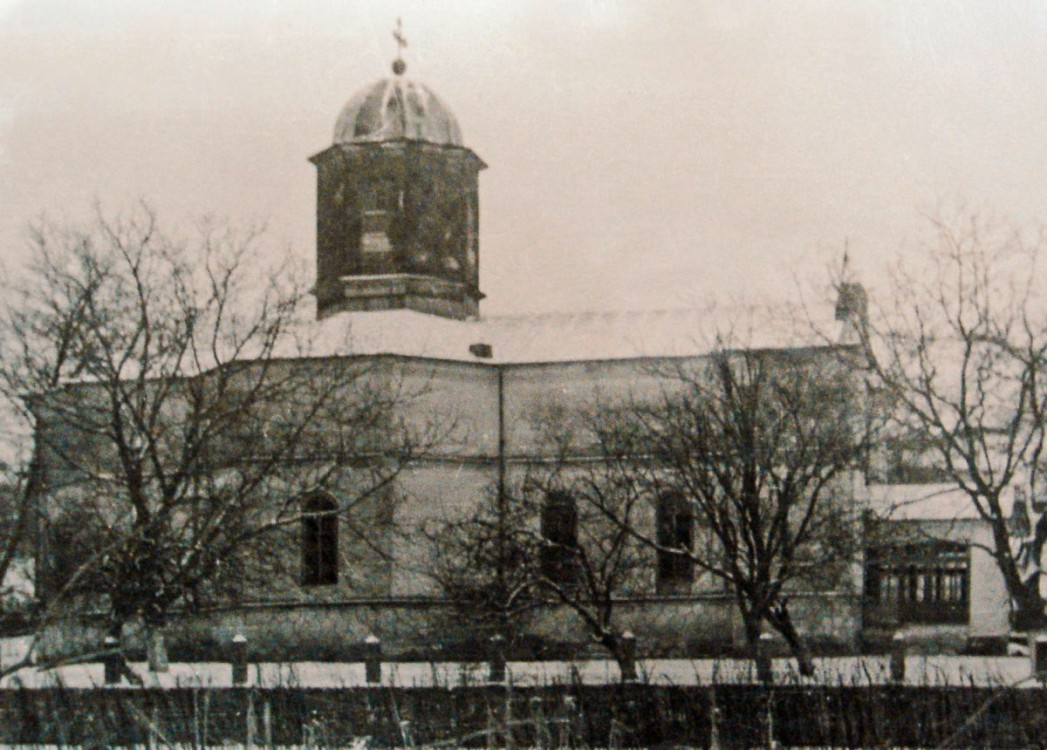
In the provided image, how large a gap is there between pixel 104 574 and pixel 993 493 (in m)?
15.5

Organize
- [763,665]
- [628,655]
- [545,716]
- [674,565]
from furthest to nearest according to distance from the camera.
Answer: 1. [674,565]
2. [628,655]
3. [763,665]
4. [545,716]

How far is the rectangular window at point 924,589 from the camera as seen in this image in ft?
127

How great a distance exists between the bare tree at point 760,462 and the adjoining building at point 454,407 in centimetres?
202

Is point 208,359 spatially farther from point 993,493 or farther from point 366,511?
point 993,493

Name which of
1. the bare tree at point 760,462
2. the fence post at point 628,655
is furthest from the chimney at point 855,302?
the fence post at point 628,655

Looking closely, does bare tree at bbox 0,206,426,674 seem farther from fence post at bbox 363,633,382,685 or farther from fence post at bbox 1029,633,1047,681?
fence post at bbox 1029,633,1047,681

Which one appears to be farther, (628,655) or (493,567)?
(493,567)

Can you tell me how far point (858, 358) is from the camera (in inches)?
1446

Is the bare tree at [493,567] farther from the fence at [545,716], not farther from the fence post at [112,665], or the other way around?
the fence at [545,716]

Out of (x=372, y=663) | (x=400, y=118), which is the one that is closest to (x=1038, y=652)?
(x=372, y=663)

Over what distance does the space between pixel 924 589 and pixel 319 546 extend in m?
15.6

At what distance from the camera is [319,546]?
38125 millimetres

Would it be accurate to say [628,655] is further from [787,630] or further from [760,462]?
[760,462]

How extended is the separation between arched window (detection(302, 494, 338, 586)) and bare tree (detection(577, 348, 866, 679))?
24.9 feet
